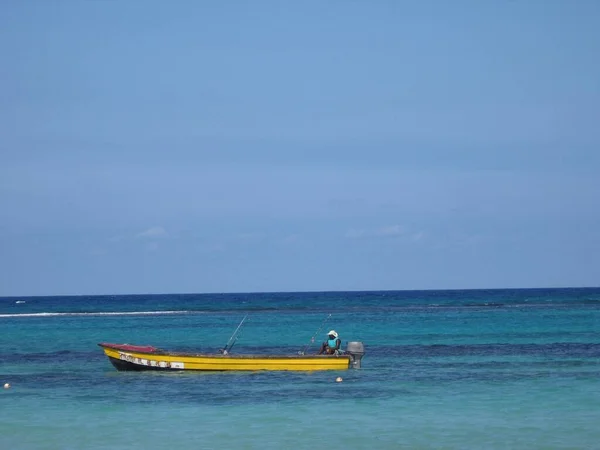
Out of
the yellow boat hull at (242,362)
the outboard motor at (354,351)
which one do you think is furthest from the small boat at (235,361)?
the outboard motor at (354,351)

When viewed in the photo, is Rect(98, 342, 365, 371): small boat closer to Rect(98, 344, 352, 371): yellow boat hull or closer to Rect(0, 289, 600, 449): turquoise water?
Rect(98, 344, 352, 371): yellow boat hull

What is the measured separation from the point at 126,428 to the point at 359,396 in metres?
7.42

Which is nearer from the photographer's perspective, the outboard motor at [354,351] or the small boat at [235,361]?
the small boat at [235,361]

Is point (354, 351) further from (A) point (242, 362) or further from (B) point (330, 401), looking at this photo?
(B) point (330, 401)

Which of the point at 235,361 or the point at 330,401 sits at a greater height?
the point at 235,361

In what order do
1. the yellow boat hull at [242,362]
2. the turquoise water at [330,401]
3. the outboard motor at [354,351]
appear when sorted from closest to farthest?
1. the turquoise water at [330,401]
2. the yellow boat hull at [242,362]
3. the outboard motor at [354,351]

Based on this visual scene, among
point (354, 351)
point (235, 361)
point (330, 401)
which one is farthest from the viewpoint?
point (354, 351)

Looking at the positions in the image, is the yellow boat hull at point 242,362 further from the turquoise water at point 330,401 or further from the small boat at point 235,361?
the turquoise water at point 330,401

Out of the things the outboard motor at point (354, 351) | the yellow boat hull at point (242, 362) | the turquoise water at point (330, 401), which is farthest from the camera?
the outboard motor at point (354, 351)

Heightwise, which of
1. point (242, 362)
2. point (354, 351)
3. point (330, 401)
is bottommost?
point (330, 401)

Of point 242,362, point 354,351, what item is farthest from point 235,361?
point 354,351

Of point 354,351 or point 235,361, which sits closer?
point 235,361

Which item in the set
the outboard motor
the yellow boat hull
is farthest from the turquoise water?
the outboard motor

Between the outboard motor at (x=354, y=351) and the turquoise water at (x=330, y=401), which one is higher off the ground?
the outboard motor at (x=354, y=351)
